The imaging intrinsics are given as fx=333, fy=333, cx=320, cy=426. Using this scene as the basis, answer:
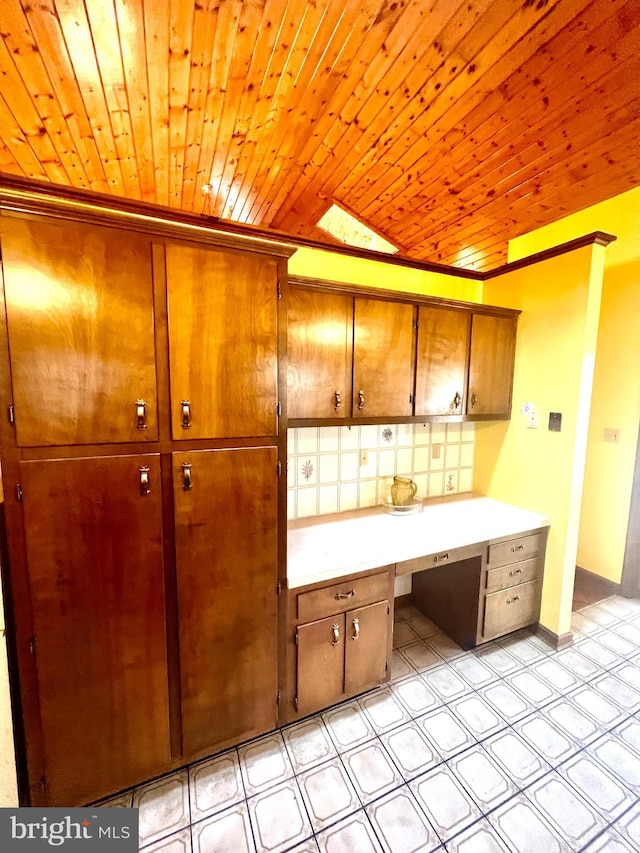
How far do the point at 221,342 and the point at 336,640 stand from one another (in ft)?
4.72

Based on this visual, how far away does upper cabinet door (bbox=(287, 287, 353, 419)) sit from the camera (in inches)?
63.3

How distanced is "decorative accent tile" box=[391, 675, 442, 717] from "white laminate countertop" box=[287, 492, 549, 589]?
2.53 ft

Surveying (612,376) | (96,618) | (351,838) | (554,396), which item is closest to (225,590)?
(96,618)

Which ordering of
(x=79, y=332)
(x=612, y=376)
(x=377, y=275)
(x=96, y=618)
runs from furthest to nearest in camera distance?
(x=612, y=376), (x=377, y=275), (x=96, y=618), (x=79, y=332)

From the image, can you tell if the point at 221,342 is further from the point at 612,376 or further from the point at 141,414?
the point at 612,376

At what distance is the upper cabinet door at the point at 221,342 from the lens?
1191 millimetres

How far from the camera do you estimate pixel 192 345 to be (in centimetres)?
121

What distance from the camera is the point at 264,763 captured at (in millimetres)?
1439

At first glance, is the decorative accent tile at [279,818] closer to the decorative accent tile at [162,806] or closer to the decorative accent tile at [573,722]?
the decorative accent tile at [162,806]

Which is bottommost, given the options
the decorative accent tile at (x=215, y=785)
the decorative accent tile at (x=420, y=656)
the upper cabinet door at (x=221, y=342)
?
the decorative accent tile at (x=215, y=785)

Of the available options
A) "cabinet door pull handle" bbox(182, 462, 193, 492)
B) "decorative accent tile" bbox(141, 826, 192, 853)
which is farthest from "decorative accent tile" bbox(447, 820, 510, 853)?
"cabinet door pull handle" bbox(182, 462, 193, 492)

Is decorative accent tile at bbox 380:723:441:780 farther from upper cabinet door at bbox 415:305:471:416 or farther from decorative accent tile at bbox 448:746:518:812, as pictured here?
upper cabinet door at bbox 415:305:471:416

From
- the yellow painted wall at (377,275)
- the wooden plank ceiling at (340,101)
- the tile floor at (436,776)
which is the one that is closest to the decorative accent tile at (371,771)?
the tile floor at (436,776)

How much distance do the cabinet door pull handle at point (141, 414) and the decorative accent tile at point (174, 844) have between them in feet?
4.82
